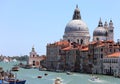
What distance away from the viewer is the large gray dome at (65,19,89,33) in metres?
93.7

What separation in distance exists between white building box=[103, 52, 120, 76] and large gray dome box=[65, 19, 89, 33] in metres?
27.3

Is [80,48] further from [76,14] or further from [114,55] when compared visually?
[76,14]

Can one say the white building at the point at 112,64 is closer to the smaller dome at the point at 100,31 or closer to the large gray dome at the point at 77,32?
the large gray dome at the point at 77,32

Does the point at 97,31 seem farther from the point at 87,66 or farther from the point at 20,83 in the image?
the point at 20,83

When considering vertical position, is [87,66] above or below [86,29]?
below

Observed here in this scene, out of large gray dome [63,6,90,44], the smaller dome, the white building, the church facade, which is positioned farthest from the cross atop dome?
the white building

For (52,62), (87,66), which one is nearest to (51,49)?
(52,62)

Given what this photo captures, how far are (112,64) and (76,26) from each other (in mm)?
31315

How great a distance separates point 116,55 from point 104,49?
17.3ft

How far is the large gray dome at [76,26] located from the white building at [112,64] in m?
27.3

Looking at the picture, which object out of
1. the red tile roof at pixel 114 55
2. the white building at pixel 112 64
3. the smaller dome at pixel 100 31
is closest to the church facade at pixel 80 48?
the smaller dome at pixel 100 31

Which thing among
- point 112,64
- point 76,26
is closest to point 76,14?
point 76,26

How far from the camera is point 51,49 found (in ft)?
301

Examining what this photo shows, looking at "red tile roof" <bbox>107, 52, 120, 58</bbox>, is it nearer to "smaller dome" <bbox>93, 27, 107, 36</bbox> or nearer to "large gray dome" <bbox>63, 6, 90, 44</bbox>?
"large gray dome" <bbox>63, 6, 90, 44</bbox>
